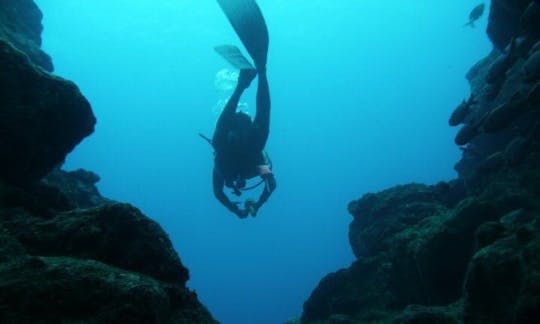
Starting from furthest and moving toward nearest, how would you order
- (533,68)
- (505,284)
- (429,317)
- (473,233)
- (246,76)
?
1. (246,76)
2. (473,233)
3. (533,68)
4. (429,317)
5. (505,284)

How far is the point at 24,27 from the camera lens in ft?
36.2

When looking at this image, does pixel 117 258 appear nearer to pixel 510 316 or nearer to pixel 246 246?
pixel 510 316

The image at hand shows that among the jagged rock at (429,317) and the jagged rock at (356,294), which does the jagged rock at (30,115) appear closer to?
the jagged rock at (429,317)

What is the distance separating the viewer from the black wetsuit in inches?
447

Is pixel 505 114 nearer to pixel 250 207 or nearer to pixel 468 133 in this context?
pixel 468 133

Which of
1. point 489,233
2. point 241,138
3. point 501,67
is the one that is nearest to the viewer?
point 489,233

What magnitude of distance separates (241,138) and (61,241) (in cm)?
815

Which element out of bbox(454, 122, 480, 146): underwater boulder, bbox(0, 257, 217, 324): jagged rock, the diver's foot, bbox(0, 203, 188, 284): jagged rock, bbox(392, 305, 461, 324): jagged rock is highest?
the diver's foot

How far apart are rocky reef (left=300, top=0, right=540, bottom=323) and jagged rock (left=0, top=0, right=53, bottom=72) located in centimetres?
971

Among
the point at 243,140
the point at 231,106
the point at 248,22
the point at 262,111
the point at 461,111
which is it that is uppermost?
the point at 248,22

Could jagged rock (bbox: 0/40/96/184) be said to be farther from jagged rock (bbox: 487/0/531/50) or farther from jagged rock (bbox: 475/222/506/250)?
jagged rock (bbox: 487/0/531/50)

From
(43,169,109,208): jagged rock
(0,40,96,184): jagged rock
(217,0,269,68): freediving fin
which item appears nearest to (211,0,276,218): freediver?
(217,0,269,68): freediving fin

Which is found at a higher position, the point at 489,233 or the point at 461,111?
the point at 461,111

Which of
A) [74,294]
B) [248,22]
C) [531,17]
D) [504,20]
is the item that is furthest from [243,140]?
[74,294]
